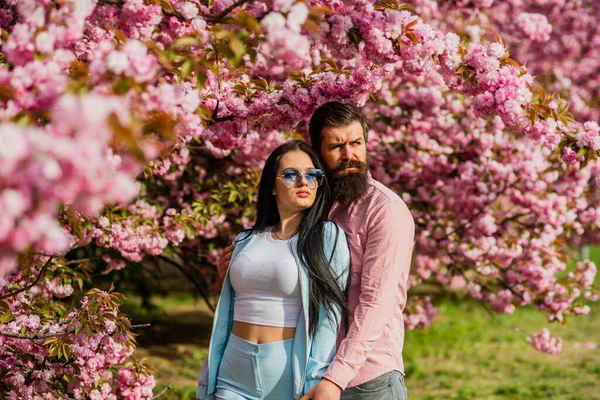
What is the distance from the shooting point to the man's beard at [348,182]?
121 inches

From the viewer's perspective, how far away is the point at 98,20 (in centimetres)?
280

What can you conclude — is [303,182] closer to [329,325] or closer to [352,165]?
[352,165]

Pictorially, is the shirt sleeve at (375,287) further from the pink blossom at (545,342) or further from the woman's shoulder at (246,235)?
the pink blossom at (545,342)

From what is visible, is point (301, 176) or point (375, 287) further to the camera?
point (301, 176)

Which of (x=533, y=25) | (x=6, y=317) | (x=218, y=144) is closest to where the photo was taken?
(x=6, y=317)

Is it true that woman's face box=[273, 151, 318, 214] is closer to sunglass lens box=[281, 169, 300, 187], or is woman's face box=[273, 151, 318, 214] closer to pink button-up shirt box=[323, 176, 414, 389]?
sunglass lens box=[281, 169, 300, 187]

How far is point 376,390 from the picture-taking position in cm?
297

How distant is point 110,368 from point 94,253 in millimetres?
3447

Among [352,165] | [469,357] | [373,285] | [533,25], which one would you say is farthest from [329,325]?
[533,25]

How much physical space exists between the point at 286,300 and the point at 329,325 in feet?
0.64

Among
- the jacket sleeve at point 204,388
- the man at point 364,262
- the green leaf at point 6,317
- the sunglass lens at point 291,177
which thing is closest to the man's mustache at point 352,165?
the man at point 364,262

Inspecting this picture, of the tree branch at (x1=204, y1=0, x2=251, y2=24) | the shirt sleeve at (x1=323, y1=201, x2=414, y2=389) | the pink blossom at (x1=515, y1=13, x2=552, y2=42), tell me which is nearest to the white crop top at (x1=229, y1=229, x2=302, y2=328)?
the shirt sleeve at (x1=323, y1=201, x2=414, y2=389)

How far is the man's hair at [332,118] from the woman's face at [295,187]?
18 cm

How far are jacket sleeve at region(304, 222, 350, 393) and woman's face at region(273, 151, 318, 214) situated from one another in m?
0.14
